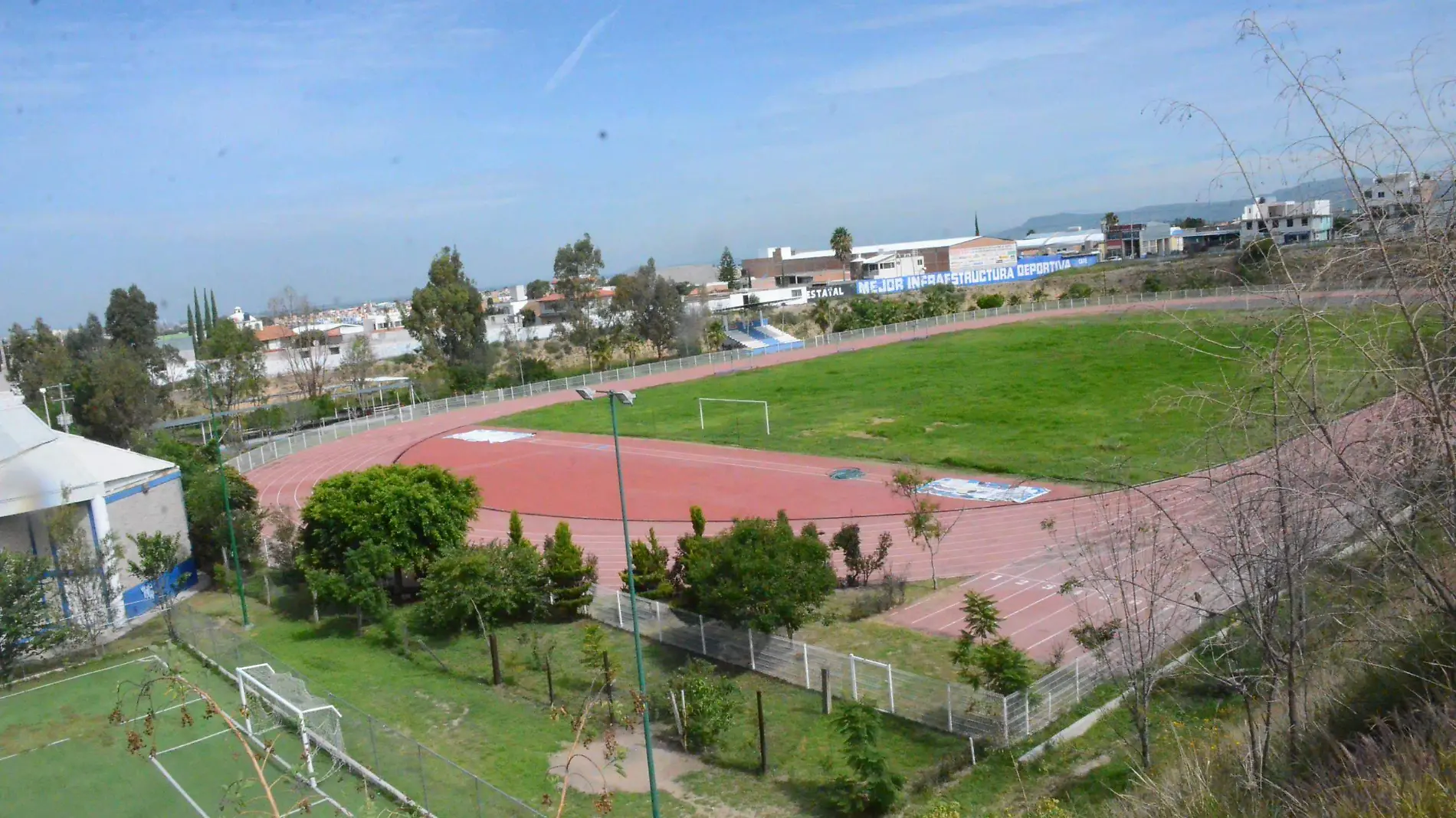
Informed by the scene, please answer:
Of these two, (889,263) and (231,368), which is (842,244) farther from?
(231,368)

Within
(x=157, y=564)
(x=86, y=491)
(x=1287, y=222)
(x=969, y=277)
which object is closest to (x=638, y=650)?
(x=1287, y=222)

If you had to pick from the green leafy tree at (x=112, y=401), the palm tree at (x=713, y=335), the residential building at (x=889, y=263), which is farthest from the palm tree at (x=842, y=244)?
the green leafy tree at (x=112, y=401)

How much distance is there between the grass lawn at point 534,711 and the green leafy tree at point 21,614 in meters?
3.57

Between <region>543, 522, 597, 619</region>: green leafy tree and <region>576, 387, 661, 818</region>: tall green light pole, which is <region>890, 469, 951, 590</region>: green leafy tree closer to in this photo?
<region>576, 387, 661, 818</region>: tall green light pole

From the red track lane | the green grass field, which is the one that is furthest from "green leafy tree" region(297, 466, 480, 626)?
Result: the red track lane

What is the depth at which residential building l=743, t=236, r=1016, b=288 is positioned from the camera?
326ft

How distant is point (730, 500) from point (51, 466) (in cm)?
1660

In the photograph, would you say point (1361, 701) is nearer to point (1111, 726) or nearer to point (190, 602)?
point (1111, 726)

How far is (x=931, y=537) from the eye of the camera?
22188 millimetres

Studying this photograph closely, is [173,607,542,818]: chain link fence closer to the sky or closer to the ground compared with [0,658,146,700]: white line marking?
closer to the sky

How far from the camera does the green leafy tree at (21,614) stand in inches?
683

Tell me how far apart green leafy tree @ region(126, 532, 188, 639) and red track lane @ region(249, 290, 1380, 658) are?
747cm

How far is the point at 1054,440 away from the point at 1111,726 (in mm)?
20003

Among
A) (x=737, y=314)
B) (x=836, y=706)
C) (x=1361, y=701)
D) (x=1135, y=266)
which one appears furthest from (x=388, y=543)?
(x=1135, y=266)
